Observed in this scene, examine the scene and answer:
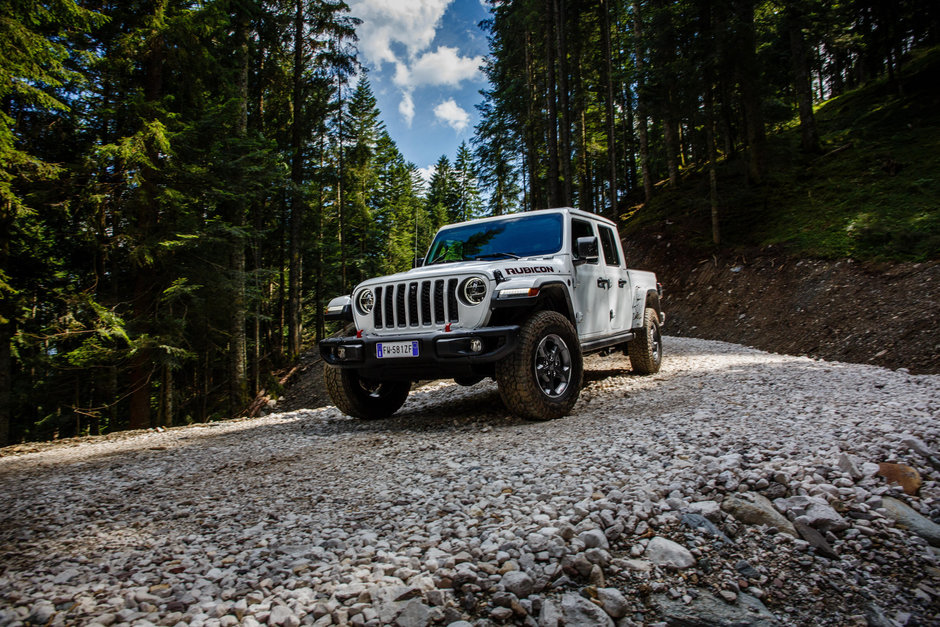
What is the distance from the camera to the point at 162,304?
401 inches

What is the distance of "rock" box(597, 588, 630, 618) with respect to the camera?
5.65ft

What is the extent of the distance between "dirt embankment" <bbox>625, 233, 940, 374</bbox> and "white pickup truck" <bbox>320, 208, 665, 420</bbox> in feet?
16.8

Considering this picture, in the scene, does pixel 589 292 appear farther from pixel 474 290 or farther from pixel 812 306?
pixel 812 306

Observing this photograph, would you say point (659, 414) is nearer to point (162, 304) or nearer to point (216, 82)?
point (162, 304)

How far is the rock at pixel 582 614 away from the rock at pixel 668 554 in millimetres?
456

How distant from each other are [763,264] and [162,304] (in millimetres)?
14517

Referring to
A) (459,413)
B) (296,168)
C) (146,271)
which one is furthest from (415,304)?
(296,168)

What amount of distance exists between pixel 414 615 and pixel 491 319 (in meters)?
3.03

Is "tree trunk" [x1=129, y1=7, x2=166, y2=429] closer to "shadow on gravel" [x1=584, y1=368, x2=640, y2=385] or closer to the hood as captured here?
the hood

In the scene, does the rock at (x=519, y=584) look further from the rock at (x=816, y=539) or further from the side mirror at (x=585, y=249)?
the side mirror at (x=585, y=249)

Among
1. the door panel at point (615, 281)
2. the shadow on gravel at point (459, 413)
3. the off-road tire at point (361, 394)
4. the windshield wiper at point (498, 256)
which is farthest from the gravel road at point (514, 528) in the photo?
the door panel at point (615, 281)

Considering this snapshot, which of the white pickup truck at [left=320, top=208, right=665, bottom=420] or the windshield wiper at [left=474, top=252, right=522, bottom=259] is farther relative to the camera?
the windshield wiper at [left=474, top=252, right=522, bottom=259]

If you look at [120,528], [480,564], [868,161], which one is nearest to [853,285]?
[868,161]

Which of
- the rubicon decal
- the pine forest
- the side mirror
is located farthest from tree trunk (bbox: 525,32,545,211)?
the rubicon decal
